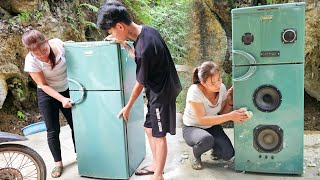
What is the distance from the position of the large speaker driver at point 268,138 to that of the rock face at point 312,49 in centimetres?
165

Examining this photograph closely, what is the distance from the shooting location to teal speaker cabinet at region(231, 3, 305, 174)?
7.46 feet

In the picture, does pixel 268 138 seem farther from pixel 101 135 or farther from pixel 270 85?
pixel 101 135

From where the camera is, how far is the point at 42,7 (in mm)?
4473

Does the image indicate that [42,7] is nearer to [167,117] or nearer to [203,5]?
[203,5]

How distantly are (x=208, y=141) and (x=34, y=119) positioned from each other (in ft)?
9.39

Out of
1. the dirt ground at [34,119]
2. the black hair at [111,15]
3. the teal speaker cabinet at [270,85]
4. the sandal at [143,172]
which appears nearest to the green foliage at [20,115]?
the dirt ground at [34,119]

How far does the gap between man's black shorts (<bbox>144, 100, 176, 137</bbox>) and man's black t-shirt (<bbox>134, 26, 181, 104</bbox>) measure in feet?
0.13

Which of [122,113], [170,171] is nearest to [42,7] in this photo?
[122,113]

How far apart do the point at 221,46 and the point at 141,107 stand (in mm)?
1804

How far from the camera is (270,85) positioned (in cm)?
238

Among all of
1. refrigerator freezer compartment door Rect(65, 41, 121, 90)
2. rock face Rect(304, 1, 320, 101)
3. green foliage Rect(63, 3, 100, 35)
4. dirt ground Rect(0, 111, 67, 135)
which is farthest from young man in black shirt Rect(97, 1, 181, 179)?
green foliage Rect(63, 3, 100, 35)

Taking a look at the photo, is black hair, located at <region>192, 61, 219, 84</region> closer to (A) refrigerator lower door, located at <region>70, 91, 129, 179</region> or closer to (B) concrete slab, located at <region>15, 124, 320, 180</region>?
(A) refrigerator lower door, located at <region>70, 91, 129, 179</region>

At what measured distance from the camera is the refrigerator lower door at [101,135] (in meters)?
2.46

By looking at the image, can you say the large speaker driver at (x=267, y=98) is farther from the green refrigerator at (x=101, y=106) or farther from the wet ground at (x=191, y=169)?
the green refrigerator at (x=101, y=106)
